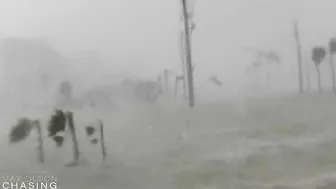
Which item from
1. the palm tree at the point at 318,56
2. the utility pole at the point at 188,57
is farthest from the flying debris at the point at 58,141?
the palm tree at the point at 318,56

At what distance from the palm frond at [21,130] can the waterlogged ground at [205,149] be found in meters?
0.03

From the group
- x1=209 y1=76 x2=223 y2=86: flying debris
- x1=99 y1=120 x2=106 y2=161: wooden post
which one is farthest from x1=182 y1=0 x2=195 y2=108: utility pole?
x1=99 y1=120 x2=106 y2=161: wooden post

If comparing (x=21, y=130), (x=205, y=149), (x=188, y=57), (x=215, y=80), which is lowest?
(x=205, y=149)

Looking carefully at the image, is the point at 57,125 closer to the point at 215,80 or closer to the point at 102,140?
the point at 102,140

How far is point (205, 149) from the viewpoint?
1843mm

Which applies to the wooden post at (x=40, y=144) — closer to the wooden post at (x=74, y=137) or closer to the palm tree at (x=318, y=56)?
the wooden post at (x=74, y=137)

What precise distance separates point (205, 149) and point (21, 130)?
0.83 meters

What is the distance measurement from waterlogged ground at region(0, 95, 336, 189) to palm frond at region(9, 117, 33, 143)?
0.03m

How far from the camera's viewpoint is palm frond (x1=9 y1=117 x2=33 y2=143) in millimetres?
1872

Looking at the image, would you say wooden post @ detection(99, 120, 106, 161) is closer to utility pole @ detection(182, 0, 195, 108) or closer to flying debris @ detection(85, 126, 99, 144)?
flying debris @ detection(85, 126, 99, 144)

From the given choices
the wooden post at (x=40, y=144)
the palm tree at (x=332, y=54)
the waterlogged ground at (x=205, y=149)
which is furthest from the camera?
the palm tree at (x=332, y=54)

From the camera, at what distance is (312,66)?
6.75 feet

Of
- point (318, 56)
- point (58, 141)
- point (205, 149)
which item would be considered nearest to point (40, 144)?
point (58, 141)

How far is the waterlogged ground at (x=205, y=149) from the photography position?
171 cm
